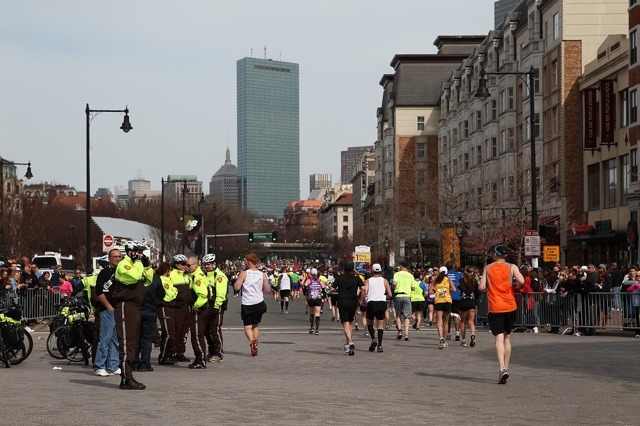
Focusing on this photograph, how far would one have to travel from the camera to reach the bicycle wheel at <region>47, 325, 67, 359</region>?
19016 millimetres

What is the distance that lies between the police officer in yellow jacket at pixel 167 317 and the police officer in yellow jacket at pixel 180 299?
0.18 feet

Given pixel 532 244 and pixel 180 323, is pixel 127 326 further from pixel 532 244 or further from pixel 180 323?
pixel 532 244

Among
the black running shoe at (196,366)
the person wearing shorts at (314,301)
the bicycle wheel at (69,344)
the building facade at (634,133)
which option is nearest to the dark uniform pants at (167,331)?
the black running shoe at (196,366)

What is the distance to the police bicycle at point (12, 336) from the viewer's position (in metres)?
18.0

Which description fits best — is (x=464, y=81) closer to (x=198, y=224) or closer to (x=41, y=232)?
(x=198, y=224)

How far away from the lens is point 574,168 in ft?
182

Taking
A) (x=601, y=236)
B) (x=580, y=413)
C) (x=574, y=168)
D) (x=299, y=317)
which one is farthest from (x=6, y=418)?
(x=574, y=168)

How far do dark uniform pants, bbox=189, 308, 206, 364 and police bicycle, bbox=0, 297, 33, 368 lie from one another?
9.10ft

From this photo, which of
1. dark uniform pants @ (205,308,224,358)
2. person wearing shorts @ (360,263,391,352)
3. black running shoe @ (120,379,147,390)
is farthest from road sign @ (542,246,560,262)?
black running shoe @ (120,379,147,390)

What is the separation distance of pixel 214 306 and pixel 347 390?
516cm

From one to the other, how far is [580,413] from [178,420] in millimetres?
4190

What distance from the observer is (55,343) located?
19.7 m

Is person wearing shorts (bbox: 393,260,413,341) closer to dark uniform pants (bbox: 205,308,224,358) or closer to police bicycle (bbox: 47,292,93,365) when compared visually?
dark uniform pants (bbox: 205,308,224,358)

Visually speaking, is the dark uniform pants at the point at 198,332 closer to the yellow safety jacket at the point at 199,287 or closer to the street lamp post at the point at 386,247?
the yellow safety jacket at the point at 199,287
